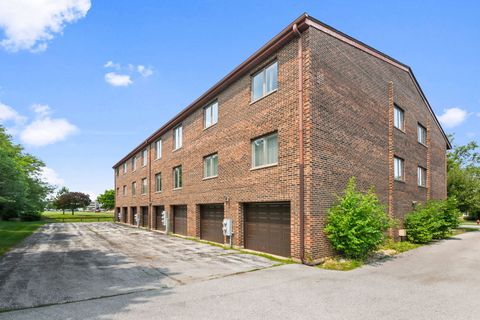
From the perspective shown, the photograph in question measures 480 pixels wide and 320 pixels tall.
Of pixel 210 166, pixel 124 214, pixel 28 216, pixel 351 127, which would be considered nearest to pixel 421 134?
pixel 351 127

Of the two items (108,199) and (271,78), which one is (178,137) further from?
(108,199)

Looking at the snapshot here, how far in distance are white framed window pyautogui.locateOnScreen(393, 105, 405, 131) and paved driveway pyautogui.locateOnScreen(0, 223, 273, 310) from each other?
1105 centimetres

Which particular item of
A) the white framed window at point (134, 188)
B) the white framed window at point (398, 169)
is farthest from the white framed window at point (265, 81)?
the white framed window at point (134, 188)

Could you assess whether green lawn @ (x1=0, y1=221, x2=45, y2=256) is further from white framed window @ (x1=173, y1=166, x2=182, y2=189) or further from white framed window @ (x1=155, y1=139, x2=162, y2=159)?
white framed window @ (x1=155, y1=139, x2=162, y2=159)

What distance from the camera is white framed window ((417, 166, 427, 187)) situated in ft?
68.9

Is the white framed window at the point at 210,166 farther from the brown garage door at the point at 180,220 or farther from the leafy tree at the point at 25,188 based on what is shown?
the leafy tree at the point at 25,188

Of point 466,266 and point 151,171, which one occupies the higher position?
point 151,171

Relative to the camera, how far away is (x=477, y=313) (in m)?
6.20

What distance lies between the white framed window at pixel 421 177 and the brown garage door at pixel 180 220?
50.3ft

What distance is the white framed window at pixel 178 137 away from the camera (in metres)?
22.8

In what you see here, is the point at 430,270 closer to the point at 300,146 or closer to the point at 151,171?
the point at 300,146

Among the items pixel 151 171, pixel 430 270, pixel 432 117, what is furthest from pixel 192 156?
pixel 432 117

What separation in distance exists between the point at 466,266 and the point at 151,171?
2401 cm

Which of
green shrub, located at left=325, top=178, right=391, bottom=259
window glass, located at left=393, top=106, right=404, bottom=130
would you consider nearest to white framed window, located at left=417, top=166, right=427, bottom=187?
window glass, located at left=393, top=106, right=404, bottom=130
